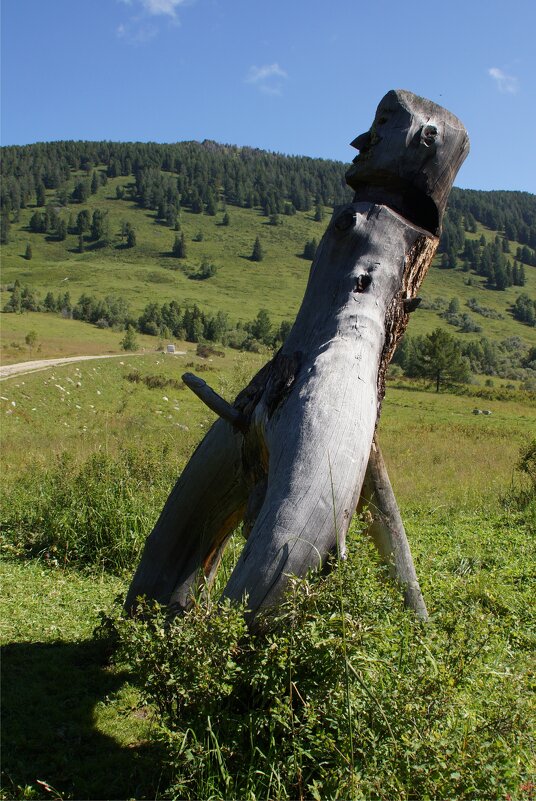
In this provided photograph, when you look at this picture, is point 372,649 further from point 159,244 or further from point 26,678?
point 159,244

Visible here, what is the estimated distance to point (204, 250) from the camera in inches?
5399

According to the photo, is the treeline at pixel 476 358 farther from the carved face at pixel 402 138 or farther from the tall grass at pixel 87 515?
the carved face at pixel 402 138

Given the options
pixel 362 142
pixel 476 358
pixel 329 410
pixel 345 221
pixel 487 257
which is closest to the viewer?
pixel 329 410

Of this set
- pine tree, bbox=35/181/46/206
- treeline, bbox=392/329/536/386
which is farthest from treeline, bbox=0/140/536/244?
treeline, bbox=392/329/536/386

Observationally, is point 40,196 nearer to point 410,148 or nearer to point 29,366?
point 29,366

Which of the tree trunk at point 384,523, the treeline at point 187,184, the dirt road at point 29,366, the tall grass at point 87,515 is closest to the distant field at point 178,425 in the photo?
the dirt road at point 29,366

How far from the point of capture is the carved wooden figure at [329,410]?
2.92 m

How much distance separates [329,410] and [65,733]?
229 cm

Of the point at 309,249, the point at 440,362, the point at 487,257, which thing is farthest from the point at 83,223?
the point at 440,362

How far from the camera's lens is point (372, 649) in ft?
8.96

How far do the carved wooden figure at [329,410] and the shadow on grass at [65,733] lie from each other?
655mm

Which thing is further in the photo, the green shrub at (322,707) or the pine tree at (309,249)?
the pine tree at (309,249)

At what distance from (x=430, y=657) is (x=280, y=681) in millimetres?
612

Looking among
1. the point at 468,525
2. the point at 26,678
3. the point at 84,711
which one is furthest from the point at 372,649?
the point at 468,525
